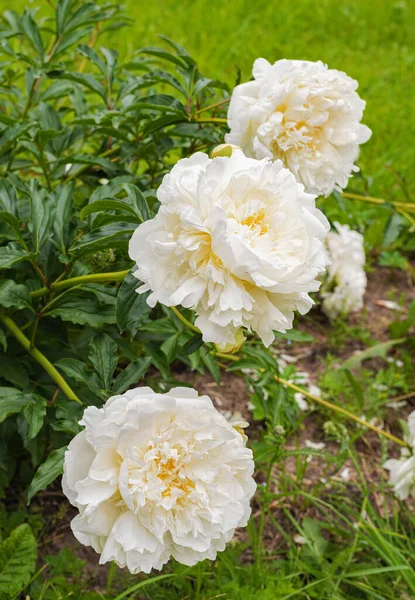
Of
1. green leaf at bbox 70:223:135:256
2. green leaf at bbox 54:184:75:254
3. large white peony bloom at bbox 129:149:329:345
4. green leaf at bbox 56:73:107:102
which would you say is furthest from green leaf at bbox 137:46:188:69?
large white peony bloom at bbox 129:149:329:345

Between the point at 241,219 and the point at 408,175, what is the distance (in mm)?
2356

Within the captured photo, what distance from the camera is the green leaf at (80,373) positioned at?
3.77ft

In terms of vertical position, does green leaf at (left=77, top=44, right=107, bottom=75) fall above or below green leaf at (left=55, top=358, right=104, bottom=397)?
above

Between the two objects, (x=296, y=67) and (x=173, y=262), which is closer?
(x=173, y=262)

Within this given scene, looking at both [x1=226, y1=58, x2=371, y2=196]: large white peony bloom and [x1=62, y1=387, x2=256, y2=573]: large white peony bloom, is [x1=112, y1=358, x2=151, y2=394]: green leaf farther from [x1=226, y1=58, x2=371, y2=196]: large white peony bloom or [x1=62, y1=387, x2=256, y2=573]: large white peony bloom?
[x1=226, y1=58, x2=371, y2=196]: large white peony bloom

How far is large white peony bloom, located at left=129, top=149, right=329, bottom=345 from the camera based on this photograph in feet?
2.86

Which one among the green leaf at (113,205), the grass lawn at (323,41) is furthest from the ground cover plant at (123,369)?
the grass lawn at (323,41)

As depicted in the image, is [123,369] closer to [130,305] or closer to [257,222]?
[130,305]

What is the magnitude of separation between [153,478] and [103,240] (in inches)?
14.4

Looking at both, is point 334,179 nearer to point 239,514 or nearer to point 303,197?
point 303,197

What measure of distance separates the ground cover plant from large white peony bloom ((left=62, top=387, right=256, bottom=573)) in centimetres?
10

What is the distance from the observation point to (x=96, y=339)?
123cm

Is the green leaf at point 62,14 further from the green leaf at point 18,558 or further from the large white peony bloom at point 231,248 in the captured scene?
the green leaf at point 18,558

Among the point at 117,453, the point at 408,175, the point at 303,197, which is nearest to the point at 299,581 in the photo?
the point at 117,453
